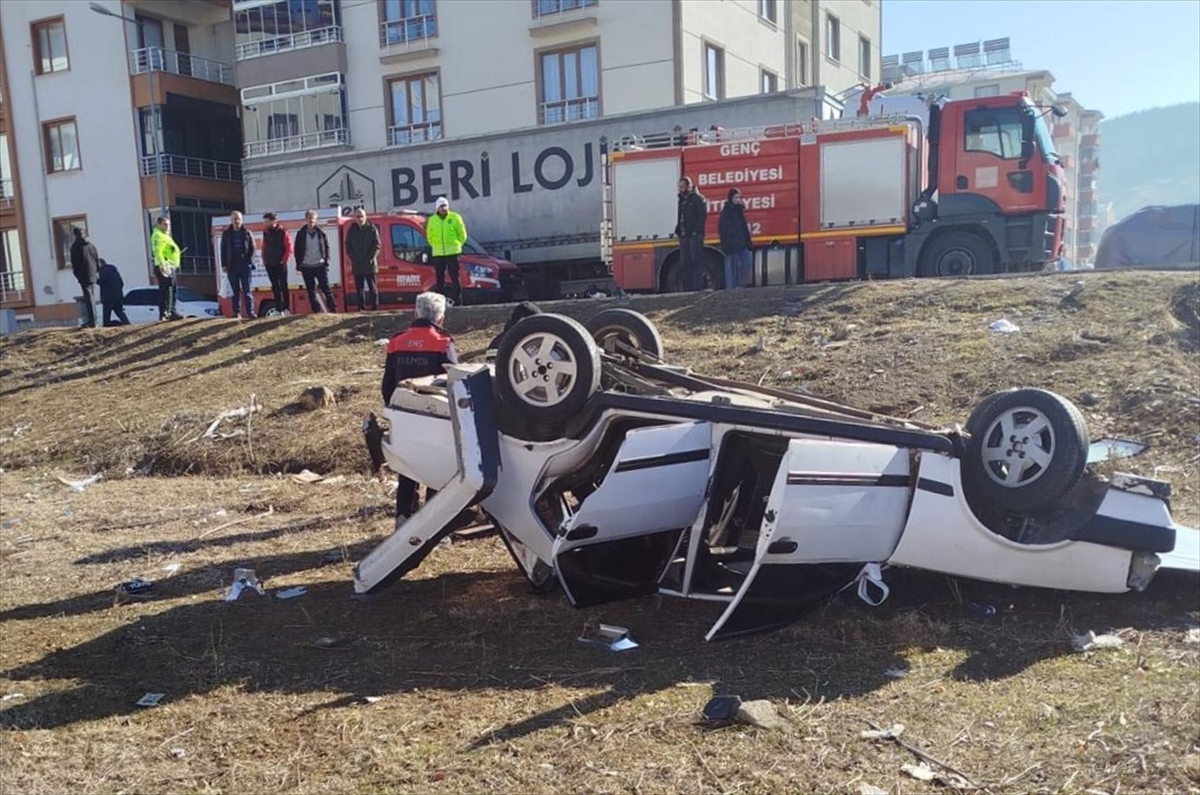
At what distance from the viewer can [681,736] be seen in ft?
11.0

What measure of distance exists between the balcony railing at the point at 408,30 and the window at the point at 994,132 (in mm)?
19204

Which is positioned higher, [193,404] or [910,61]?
[910,61]

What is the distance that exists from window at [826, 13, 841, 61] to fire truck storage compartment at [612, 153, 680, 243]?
68.9ft

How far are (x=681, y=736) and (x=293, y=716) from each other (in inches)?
58.3

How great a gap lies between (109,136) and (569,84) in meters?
16.4

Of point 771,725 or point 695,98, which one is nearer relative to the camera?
point 771,725

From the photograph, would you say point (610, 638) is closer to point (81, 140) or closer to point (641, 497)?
point (641, 497)

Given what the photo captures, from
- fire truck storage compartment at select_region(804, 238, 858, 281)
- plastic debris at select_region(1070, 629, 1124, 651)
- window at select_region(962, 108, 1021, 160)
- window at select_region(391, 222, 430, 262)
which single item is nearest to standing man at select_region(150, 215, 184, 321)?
window at select_region(391, 222, 430, 262)

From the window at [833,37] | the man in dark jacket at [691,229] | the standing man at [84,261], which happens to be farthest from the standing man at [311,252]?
the window at [833,37]

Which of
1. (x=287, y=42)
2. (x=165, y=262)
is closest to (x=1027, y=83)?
(x=287, y=42)

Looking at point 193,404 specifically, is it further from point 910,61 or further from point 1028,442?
point 910,61

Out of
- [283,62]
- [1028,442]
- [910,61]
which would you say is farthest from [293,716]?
[910,61]

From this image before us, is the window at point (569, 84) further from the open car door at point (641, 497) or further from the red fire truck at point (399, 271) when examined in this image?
the open car door at point (641, 497)

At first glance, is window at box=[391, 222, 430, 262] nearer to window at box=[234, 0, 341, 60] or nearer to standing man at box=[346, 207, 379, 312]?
standing man at box=[346, 207, 379, 312]
